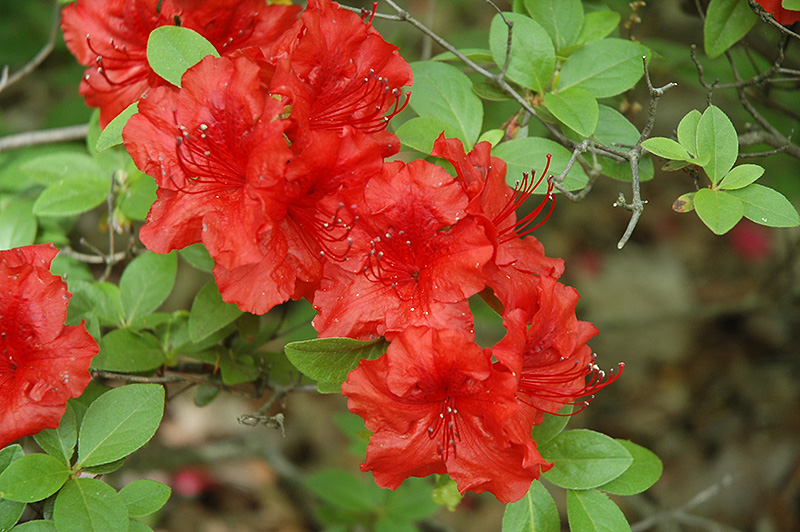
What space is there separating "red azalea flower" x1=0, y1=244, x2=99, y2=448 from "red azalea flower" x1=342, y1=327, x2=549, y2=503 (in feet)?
1.81

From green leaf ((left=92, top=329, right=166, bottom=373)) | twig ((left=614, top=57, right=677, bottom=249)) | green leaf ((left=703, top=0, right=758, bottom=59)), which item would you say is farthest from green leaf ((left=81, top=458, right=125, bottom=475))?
green leaf ((left=703, top=0, right=758, bottom=59))

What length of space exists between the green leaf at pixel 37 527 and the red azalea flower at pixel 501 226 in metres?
0.95

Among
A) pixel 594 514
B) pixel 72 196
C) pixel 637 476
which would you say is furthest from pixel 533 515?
pixel 72 196

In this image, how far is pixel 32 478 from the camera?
1312mm

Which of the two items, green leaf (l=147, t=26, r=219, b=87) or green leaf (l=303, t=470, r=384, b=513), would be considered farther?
green leaf (l=303, t=470, r=384, b=513)

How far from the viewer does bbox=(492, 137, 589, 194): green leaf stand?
1526 millimetres

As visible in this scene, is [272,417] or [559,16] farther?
[559,16]

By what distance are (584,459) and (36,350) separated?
1141mm

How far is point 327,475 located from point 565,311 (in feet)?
4.66

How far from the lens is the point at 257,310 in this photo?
1278mm

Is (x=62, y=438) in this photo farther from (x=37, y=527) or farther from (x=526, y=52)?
(x=526, y=52)

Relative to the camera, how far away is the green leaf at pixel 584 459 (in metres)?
1.45

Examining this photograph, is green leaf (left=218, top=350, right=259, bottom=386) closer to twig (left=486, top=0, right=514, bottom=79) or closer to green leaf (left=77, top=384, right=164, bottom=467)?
green leaf (left=77, top=384, right=164, bottom=467)

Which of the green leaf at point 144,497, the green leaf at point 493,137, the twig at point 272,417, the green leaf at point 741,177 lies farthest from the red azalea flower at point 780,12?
the green leaf at point 144,497
